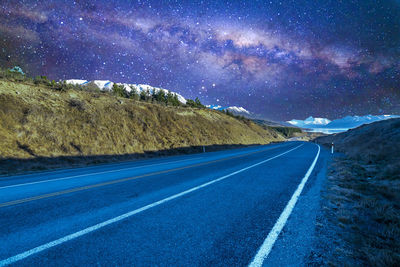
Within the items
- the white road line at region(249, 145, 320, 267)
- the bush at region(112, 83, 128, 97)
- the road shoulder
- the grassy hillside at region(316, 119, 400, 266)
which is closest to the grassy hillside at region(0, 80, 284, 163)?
the bush at region(112, 83, 128, 97)

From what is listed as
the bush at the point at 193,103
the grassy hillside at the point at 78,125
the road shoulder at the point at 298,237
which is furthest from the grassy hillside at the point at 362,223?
the bush at the point at 193,103

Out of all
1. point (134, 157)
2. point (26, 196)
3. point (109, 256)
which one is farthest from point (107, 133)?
point (109, 256)

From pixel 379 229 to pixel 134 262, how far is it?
3.76 m

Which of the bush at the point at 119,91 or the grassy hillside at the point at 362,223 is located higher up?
the bush at the point at 119,91

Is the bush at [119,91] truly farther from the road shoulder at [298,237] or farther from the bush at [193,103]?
the road shoulder at [298,237]

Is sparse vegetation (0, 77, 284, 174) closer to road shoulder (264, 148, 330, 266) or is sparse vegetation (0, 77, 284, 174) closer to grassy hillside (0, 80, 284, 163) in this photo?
grassy hillside (0, 80, 284, 163)

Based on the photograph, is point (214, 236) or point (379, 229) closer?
point (214, 236)

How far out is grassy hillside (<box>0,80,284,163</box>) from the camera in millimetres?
15090

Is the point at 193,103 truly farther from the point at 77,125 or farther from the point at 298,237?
the point at 298,237

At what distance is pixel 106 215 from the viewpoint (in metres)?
3.65

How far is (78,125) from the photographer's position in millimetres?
19594

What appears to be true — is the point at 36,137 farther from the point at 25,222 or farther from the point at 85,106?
the point at 25,222

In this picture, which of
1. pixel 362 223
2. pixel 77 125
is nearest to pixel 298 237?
pixel 362 223

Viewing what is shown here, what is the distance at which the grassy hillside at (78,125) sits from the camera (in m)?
15.1
